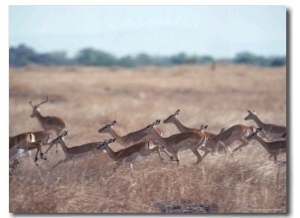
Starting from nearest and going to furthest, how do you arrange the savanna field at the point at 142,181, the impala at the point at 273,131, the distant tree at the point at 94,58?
1. the savanna field at the point at 142,181
2. the impala at the point at 273,131
3. the distant tree at the point at 94,58

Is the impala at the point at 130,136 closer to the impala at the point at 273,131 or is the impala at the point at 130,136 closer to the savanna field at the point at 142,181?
the savanna field at the point at 142,181

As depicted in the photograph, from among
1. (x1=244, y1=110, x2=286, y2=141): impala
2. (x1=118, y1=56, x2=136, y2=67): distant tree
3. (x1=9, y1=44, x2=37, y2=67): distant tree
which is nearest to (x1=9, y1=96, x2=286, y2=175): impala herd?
(x1=244, y1=110, x2=286, y2=141): impala

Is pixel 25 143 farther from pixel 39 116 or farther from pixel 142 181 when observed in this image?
pixel 39 116

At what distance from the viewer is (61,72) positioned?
1541cm

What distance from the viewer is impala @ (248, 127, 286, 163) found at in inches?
234

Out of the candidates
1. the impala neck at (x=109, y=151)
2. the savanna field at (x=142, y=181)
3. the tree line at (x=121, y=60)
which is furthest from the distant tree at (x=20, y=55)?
the tree line at (x=121, y=60)

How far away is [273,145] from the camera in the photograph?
20.1ft

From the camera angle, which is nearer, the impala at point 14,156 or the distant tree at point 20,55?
the impala at point 14,156

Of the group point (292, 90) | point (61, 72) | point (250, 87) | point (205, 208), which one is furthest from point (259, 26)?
point (61, 72)

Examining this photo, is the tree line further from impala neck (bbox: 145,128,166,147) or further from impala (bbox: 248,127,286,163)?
impala (bbox: 248,127,286,163)

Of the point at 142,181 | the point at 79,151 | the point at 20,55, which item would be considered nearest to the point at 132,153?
the point at 142,181

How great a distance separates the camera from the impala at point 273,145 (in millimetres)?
5941

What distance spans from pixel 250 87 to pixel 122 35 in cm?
565

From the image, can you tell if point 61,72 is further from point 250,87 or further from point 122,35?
point 122,35
